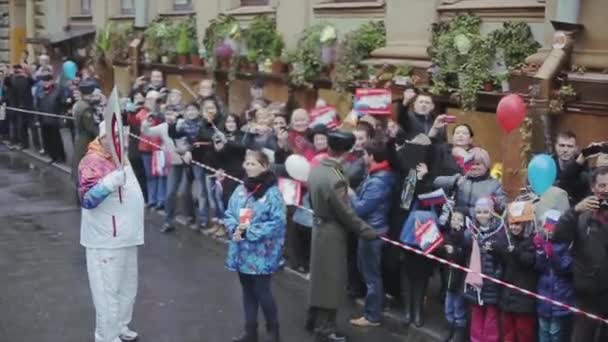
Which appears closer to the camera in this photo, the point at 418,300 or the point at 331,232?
the point at 331,232

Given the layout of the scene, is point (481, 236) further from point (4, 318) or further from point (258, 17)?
point (258, 17)

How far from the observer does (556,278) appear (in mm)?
6098

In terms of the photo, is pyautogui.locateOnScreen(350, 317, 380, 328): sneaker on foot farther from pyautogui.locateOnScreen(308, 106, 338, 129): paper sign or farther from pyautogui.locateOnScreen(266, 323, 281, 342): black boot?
pyautogui.locateOnScreen(308, 106, 338, 129): paper sign

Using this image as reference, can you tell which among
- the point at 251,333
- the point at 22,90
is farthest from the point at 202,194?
the point at 22,90

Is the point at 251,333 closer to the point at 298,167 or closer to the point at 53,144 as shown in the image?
the point at 298,167

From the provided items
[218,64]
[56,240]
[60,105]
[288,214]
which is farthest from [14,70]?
[288,214]

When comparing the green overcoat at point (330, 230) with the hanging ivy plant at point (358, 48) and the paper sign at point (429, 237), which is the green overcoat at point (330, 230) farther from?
the hanging ivy plant at point (358, 48)

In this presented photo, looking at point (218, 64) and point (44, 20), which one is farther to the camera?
point (44, 20)

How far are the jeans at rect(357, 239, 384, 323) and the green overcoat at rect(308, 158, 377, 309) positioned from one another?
0.46 meters

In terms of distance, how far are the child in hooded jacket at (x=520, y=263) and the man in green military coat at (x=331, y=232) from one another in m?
1.18

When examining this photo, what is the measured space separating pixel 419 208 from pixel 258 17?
7.98m

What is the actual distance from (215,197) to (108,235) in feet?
14.2

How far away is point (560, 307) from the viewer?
20.0ft

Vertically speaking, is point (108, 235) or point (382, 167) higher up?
point (382, 167)
